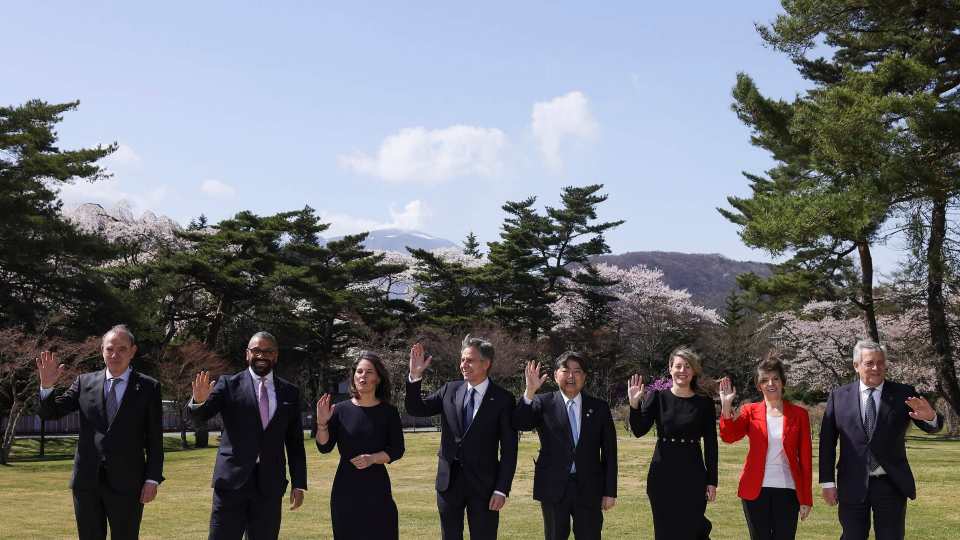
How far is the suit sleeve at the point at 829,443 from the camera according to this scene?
18.6 feet

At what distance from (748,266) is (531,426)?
11138 centimetres

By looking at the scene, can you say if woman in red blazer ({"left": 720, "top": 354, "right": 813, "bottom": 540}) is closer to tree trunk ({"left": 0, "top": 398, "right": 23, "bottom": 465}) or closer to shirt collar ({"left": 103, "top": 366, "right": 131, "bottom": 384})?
shirt collar ({"left": 103, "top": 366, "right": 131, "bottom": 384})

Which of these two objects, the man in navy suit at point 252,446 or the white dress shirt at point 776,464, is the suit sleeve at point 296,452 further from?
the white dress shirt at point 776,464

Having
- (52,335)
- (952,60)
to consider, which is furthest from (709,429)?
(52,335)

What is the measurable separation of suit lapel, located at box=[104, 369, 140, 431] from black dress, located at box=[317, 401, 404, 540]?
1.29 metres

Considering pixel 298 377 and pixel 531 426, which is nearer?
pixel 531 426

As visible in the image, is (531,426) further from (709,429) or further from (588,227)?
(588,227)

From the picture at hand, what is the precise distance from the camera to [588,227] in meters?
44.5

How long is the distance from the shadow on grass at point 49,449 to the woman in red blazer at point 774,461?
75.0 ft

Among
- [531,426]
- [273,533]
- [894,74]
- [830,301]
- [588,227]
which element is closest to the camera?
[273,533]

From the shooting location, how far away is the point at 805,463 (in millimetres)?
5711

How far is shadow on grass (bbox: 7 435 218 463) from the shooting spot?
25.8 metres

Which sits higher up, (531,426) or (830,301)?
(830,301)

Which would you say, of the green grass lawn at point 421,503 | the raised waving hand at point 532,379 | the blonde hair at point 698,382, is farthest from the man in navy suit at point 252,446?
the green grass lawn at point 421,503
